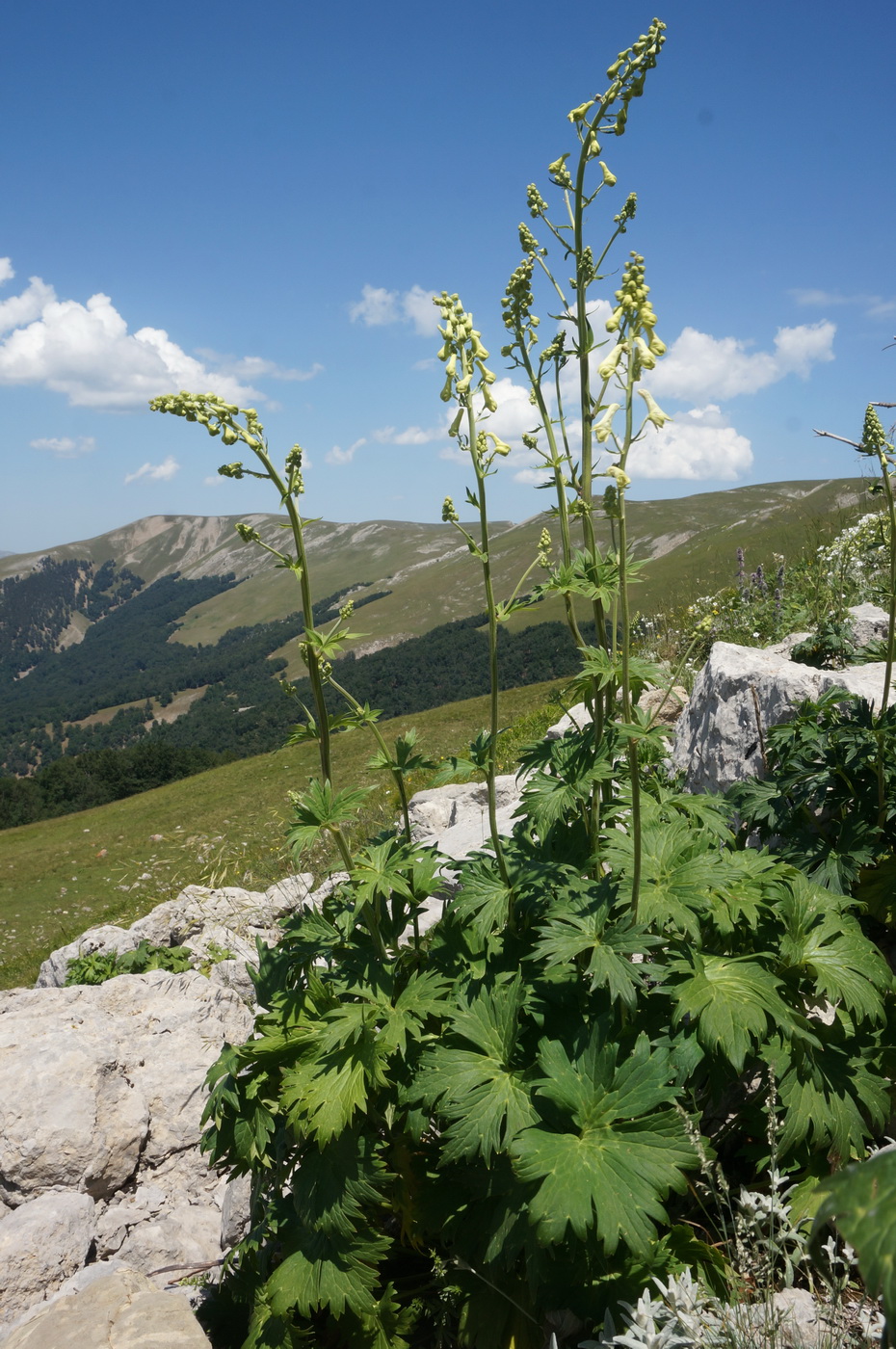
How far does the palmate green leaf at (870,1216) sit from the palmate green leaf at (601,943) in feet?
5.18

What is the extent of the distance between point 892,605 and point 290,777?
26.1 m

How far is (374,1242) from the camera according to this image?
327 cm

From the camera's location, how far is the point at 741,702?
265 inches

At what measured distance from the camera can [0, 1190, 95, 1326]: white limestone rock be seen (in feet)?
14.3

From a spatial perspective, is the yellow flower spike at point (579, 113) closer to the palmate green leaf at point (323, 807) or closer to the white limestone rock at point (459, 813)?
the palmate green leaf at point (323, 807)

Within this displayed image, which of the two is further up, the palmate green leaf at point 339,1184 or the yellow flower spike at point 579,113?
the yellow flower spike at point 579,113

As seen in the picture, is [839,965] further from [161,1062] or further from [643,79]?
[161,1062]

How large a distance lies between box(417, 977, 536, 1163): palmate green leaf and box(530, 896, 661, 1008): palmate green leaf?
0.39 metres

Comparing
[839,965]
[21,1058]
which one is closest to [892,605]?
[839,965]

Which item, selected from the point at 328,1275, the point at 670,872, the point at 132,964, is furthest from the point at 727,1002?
the point at 132,964

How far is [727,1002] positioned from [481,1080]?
3.43 ft

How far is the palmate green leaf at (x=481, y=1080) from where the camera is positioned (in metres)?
2.90

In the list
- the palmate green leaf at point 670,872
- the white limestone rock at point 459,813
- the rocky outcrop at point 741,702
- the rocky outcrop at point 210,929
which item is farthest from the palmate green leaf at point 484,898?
the rocky outcrop at point 210,929

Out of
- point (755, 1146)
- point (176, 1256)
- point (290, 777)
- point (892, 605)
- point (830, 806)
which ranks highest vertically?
point (892, 605)
